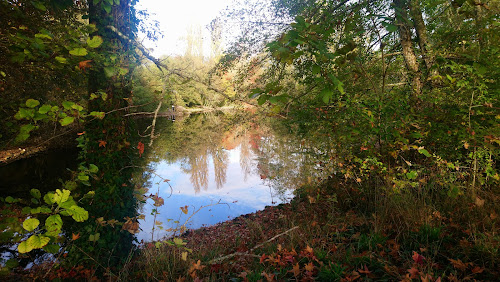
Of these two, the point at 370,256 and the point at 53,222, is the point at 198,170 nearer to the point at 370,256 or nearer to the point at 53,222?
the point at 370,256

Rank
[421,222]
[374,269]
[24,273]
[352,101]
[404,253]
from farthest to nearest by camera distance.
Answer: [352,101] → [24,273] → [421,222] → [404,253] → [374,269]

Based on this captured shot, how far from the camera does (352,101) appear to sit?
169 inches

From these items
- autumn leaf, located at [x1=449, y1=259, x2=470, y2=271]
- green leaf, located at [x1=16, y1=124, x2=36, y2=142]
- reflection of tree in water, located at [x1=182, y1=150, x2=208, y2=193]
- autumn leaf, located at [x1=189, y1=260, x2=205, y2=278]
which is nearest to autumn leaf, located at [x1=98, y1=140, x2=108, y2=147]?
green leaf, located at [x1=16, y1=124, x2=36, y2=142]

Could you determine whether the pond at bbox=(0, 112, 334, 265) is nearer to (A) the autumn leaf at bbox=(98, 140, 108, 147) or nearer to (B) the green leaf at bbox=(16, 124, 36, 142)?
(A) the autumn leaf at bbox=(98, 140, 108, 147)

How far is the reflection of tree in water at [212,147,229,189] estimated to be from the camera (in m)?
11.3

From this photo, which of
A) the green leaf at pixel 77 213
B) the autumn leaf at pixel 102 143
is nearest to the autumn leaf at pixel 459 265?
the green leaf at pixel 77 213

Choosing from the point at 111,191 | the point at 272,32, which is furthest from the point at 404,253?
the point at 272,32

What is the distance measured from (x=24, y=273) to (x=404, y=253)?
5283mm

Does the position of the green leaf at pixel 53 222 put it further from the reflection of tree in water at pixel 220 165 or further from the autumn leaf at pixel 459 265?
the reflection of tree in water at pixel 220 165

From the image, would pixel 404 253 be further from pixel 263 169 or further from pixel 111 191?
pixel 263 169

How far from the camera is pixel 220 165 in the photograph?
1375 centimetres

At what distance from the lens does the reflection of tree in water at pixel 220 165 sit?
446 inches

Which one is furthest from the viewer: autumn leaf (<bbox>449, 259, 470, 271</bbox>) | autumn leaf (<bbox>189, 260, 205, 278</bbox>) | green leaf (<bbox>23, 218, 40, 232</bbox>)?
autumn leaf (<bbox>189, 260, 205, 278</bbox>)

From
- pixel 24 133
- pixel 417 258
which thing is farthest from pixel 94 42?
pixel 417 258
